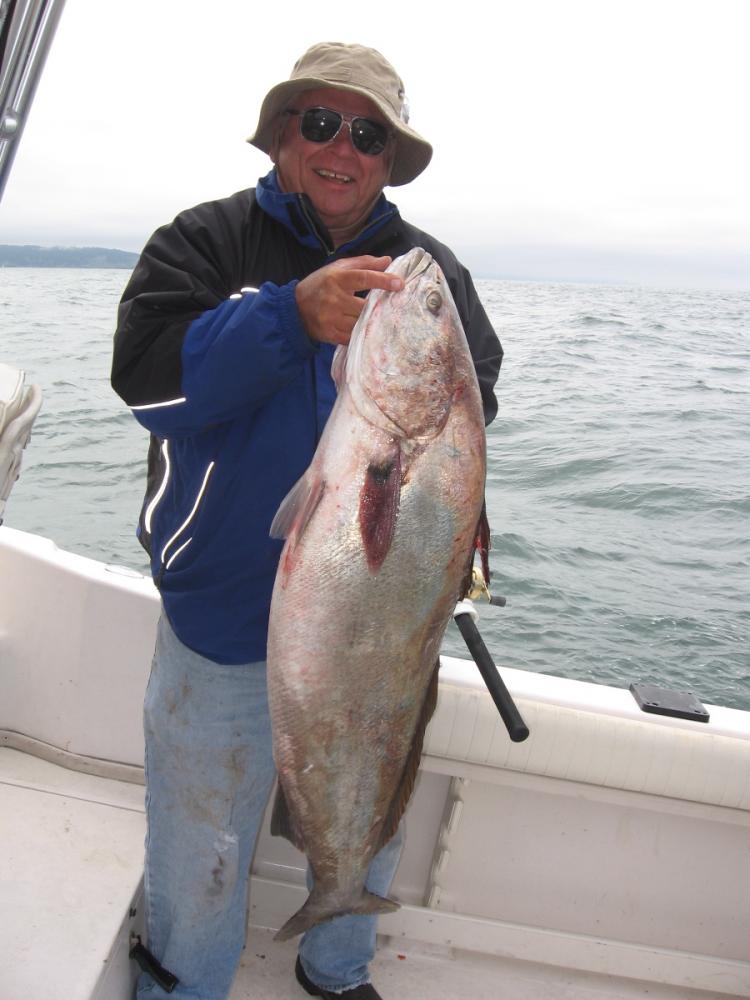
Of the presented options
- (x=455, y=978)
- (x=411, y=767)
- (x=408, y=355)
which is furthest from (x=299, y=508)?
(x=455, y=978)

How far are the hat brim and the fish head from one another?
490mm

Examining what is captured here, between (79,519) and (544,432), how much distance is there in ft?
20.2

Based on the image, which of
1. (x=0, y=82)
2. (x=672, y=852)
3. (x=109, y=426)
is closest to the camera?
(x=0, y=82)

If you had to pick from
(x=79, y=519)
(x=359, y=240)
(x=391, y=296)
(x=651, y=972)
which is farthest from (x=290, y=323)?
(x=79, y=519)

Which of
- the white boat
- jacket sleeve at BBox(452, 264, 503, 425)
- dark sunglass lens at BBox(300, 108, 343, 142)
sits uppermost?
dark sunglass lens at BBox(300, 108, 343, 142)

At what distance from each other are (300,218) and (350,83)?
0.36 meters

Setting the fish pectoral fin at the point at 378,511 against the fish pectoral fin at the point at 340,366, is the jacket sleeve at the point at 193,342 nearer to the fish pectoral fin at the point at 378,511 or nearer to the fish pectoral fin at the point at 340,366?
the fish pectoral fin at the point at 340,366

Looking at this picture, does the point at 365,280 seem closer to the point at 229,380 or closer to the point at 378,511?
the point at 229,380

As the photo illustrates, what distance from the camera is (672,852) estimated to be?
3.24m

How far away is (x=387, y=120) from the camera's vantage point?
230 centimetres

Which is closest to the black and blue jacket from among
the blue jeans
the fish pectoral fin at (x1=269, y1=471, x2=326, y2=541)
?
the blue jeans

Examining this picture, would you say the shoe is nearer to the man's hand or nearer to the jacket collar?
the man's hand

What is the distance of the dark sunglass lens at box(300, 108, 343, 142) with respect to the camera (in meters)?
2.25

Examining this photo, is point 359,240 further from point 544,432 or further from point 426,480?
point 544,432
